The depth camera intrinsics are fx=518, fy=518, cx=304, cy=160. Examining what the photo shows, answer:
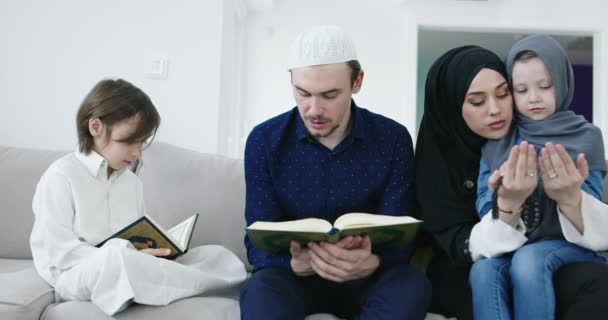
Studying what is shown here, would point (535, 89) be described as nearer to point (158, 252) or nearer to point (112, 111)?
point (158, 252)

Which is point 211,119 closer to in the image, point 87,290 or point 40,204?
point 40,204

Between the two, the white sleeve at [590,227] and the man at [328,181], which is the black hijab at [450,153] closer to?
the man at [328,181]

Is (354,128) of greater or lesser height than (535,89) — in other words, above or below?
below

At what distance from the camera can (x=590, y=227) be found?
1198 mm

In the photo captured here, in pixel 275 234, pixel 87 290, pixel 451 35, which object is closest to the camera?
pixel 275 234

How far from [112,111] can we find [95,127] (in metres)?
0.07

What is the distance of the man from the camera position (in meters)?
1.22

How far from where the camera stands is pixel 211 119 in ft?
9.30

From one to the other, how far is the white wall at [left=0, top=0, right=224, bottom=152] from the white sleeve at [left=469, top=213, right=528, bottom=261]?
6.03 ft

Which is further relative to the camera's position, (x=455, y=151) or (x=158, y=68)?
(x=158, y=68)

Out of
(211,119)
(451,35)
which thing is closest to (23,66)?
(211,119)

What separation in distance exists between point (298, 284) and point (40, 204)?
736 mm

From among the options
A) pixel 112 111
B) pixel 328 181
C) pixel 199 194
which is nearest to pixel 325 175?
pixel 328 181

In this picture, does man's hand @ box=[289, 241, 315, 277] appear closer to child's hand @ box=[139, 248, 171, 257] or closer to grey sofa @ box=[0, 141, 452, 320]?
child's hand @ box=[139, 248, 171, 257]
